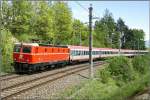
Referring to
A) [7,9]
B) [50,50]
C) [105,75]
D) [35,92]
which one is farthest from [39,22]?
[35,92]

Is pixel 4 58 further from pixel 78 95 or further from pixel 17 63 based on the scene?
pixel 78 95

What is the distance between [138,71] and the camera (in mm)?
28000

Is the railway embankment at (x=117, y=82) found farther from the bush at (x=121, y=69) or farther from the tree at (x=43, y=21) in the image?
the tree at (x=43, y=21)

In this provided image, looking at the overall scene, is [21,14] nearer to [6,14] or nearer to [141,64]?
[6,14]

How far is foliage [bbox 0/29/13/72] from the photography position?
3119 cm

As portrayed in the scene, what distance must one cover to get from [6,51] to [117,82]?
46.6ft

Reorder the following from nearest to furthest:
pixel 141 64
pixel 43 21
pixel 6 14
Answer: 1. pixel 141 64
2. pixel 6 14
3. pixel 43 21

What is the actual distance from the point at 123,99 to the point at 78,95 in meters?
2.68

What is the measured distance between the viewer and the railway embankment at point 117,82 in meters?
16.5

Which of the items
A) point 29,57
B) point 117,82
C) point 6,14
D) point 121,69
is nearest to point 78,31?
point 6,14

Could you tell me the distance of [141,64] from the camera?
2862 centimetres

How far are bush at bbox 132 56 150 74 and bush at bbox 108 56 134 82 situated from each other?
9.30 ft

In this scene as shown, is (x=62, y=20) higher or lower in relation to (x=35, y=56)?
higher

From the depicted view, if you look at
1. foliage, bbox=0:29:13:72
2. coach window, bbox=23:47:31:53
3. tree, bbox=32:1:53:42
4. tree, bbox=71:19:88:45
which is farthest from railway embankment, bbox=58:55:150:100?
tree, bbox=71:19:88:45
